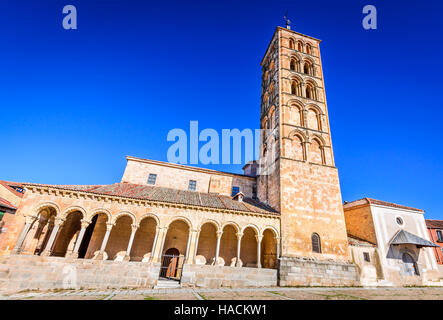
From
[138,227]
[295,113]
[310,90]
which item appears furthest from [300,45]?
[138,227]

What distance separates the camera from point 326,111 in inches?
867

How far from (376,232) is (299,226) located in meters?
8.00

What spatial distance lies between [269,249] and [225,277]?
498 centimetres

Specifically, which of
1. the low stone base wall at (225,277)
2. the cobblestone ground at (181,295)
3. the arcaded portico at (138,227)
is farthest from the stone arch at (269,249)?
the cobblestone ground at (181,295)

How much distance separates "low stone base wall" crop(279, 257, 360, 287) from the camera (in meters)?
13.9

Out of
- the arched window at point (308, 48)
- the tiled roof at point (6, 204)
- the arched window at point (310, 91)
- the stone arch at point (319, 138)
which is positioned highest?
the arched window at point (308, 48)

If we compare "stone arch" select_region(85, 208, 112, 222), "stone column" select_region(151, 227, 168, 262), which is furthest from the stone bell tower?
"stone arch" select_region(85, 208, 112, 222)

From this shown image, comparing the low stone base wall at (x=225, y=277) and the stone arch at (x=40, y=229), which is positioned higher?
the stone arch at (x=40, y=229)

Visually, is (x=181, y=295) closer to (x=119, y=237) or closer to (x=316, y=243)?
(x=119, y=237)

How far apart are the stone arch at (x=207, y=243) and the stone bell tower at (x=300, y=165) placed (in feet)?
17.3

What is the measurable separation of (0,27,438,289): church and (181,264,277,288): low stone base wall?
0.18ft

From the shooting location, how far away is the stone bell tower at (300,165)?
15227mm

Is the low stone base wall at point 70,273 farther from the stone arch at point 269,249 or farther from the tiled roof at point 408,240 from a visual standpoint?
the tiled roof at point 408,240

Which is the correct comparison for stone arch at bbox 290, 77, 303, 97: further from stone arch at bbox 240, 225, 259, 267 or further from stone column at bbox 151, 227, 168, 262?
stone column at bbox 151, 227, 168, 262
